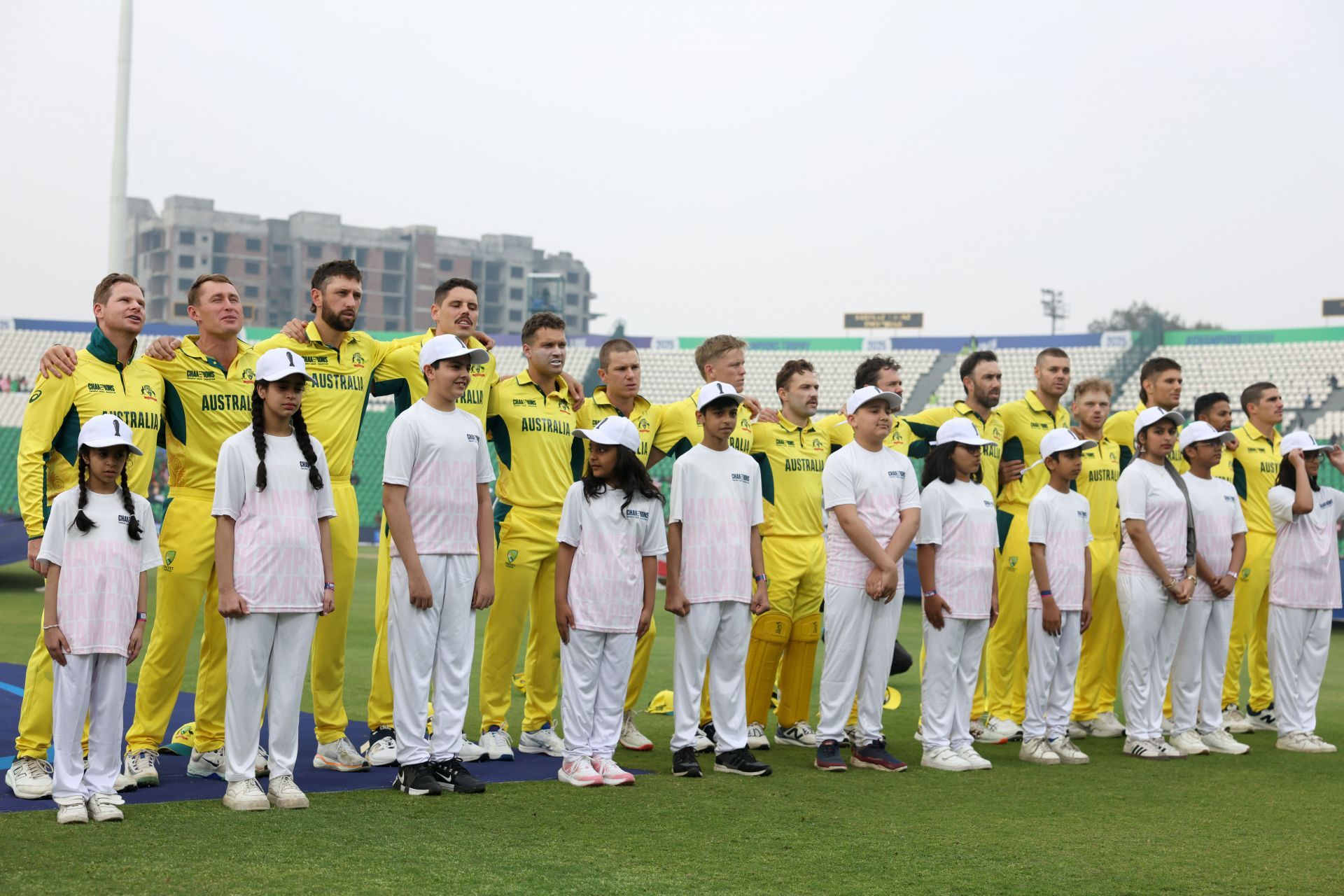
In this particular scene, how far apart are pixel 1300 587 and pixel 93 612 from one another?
694cm

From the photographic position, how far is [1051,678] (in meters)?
7.22

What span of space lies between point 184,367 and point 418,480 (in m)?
1.25

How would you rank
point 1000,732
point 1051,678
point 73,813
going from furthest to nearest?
1. point 1000,732
2. point 1051,678
3. point 73,813

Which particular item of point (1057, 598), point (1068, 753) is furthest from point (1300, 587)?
point (1068, 753)

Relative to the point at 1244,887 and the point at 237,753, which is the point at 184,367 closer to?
the point at 237,753

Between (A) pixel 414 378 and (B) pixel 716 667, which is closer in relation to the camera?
(B) pixel 716 667

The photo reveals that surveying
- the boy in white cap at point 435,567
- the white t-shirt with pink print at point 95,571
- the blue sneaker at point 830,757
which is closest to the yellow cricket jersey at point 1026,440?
the blue sneaker at point 830,757

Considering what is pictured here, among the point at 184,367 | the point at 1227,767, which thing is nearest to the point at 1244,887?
the point at 1227,767

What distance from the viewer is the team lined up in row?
5.73 metres

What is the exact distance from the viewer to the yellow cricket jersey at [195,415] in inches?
234

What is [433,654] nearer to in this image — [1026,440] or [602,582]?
[602,582]

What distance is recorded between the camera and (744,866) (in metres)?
4.50

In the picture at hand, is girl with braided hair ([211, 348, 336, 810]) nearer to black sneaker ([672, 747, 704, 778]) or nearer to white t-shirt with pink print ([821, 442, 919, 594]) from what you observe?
black sneaker ([672, 747, 704, 778])

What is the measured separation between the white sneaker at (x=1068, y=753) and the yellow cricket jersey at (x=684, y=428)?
2.34m
